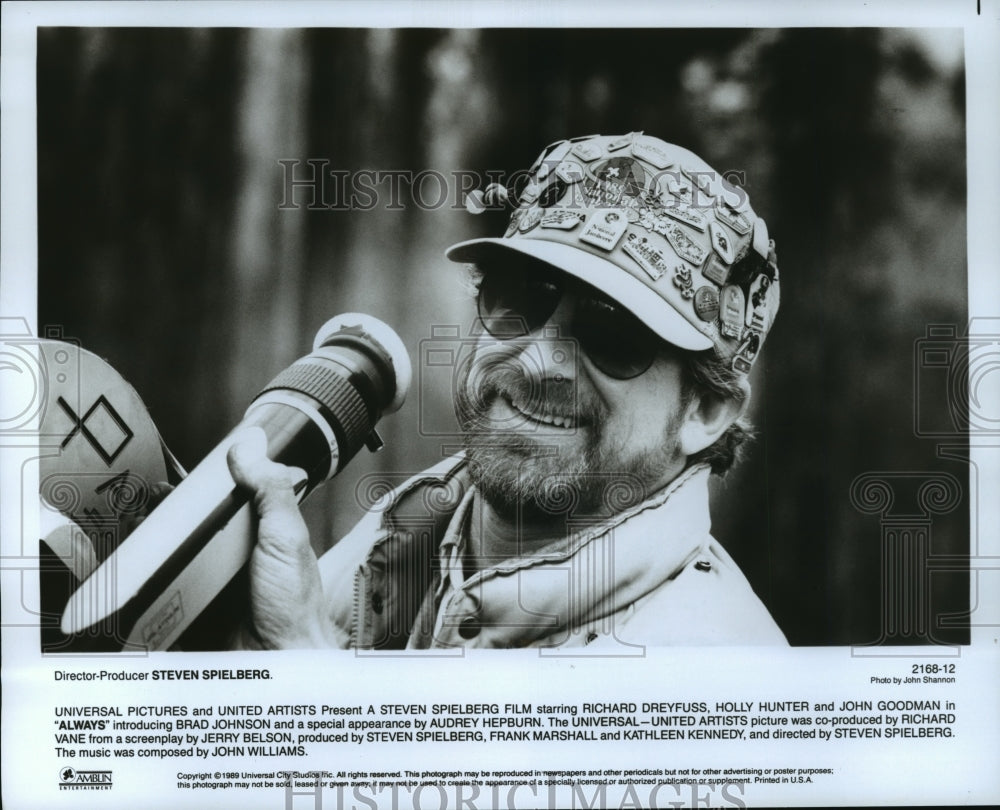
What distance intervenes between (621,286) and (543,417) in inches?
17.9

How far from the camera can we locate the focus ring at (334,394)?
113 inches

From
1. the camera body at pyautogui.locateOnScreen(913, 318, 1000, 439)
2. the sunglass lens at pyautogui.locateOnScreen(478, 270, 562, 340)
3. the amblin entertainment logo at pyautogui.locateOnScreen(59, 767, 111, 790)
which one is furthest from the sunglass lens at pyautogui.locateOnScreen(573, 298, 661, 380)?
the amblin entertainment logo at pyautogui.locateOnScreen(59, 767, 111, 790)

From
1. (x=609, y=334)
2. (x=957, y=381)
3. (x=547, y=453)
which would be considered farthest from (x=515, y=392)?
(x=957, y=381)

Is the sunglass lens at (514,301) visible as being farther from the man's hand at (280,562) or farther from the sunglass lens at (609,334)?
the man's hand at (280,562)

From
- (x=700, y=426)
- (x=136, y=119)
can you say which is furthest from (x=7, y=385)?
(x=700, y=426)

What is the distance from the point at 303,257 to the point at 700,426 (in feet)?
4.30

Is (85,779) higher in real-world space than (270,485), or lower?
lower

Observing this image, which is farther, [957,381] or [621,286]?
[957,381]

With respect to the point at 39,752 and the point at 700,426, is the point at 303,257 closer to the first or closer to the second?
the point at 700,426

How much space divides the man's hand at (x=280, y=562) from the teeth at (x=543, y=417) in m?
0.67

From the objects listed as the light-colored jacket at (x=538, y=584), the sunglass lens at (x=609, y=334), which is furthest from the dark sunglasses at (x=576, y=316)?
the light-colored jacket at (x=538, y=584)

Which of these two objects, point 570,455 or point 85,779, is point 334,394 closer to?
point 570,455

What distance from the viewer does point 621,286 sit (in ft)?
9.23

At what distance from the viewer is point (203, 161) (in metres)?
2.84
